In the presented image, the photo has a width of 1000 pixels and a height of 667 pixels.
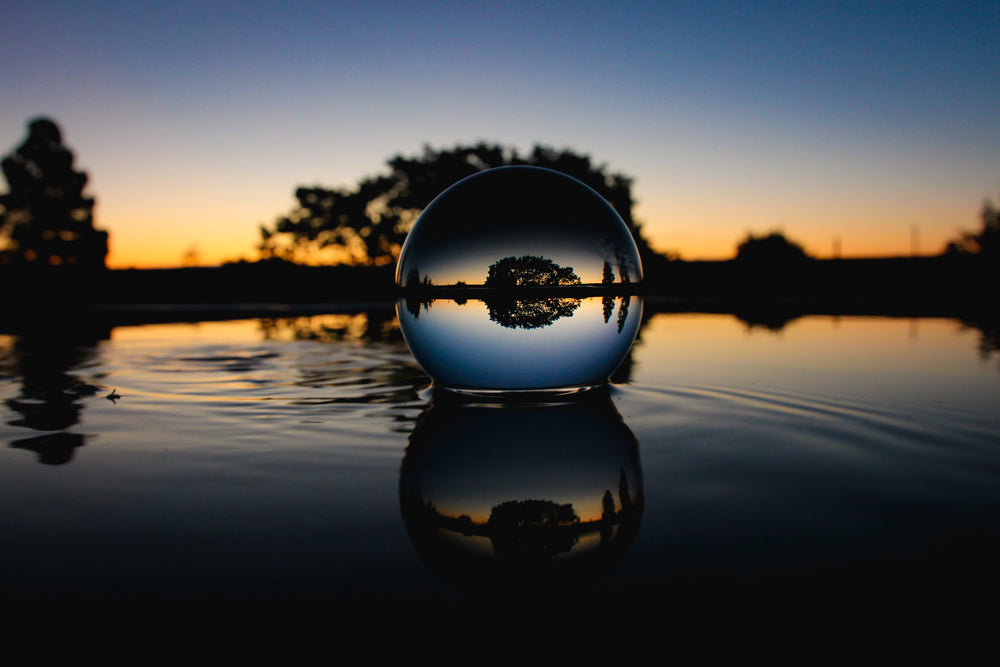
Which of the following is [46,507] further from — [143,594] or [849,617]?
[849,617]

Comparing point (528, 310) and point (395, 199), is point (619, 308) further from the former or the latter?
point (395, 199)

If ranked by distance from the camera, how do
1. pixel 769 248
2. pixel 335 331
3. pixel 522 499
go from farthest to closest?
pixel 769 248 → pixel 335 331 → pixel 522 499

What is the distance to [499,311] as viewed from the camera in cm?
449

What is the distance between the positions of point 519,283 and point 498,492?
176 cm

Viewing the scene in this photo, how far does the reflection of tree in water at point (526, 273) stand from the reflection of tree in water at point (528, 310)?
0.10 meters

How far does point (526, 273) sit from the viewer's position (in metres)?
4.50

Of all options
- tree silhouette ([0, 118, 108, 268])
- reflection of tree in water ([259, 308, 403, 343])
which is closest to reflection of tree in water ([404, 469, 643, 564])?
reflection of tree in water ([259, 308, 403, 343])

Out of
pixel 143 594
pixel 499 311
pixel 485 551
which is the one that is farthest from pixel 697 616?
pixel 499 311

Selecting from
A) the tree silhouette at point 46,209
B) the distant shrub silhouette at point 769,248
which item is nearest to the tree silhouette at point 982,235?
the distant shrub silhouette at point 769,248

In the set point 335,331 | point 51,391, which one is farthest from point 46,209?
point 51,391

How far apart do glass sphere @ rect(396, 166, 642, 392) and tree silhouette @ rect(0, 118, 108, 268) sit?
194ft

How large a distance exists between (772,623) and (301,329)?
1390 cm

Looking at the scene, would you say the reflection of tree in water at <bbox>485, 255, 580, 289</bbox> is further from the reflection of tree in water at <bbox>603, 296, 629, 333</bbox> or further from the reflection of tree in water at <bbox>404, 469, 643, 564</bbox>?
the reflection of tree in water at <bbox>404, 469, 643, 564</bbox>

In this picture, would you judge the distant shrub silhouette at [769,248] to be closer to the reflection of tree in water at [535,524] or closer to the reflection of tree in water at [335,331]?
the reflection of tree in water at [335,331]
